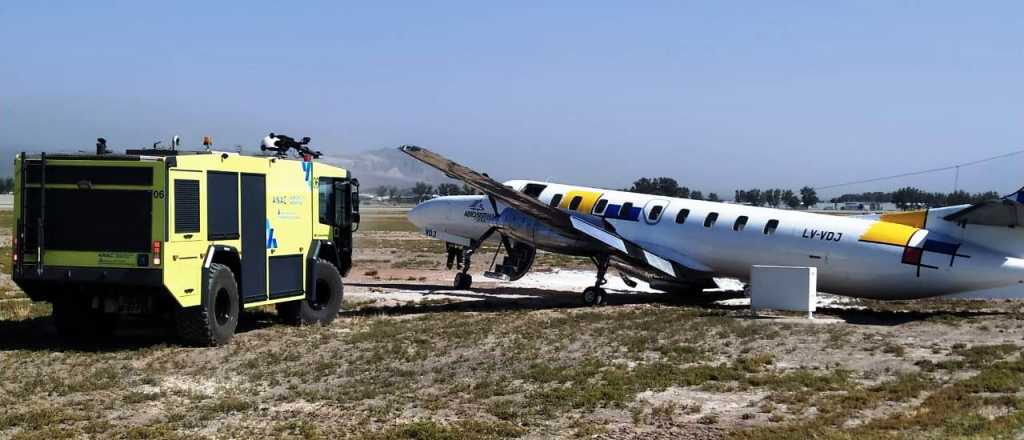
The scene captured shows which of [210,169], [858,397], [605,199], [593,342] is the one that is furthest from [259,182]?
[605,199]

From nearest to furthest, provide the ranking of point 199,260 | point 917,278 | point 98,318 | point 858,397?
1. point 858,397
2. point 199,260
3. point 98,318
4. point 917,278

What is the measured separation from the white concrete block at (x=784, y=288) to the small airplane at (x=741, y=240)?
2.11m

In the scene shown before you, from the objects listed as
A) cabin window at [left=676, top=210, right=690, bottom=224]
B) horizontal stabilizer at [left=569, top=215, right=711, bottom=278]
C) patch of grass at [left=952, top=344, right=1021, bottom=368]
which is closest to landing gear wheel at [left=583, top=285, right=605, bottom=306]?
horizontal stabilizer at [left=569, top=215, right=711, bottom=278]

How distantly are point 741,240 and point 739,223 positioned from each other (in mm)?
475

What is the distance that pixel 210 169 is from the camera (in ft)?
53.2

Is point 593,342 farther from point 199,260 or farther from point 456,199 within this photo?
point 456,199

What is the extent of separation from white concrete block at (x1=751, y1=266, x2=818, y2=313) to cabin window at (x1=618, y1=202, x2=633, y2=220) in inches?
245

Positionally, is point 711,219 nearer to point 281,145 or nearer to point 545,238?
point 545,238

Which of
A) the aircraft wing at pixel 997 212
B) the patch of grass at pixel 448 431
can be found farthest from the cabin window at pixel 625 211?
the patch of grass at pixel 448 431

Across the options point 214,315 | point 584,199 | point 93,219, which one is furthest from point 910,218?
point 93,219

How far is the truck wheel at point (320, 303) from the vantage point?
19.7 meters

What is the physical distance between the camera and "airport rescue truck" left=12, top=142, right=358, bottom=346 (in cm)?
1520

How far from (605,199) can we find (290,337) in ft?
40.5

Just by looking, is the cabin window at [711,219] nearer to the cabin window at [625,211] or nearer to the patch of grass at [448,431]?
the cabin window at [625,211]
